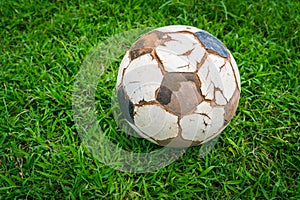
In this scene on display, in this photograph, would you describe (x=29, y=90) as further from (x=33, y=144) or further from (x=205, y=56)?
(x=205, y=56)

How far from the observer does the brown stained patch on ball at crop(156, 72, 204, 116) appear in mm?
1854

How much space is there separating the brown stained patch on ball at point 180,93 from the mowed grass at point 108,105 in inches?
17.3

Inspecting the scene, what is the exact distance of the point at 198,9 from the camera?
2.97 meters

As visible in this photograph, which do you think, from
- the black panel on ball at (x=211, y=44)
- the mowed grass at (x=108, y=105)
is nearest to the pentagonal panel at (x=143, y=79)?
the black panel on ball at (x=211, y=44)

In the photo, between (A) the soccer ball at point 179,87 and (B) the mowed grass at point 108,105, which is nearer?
(A) the soccer ball at point 179,87

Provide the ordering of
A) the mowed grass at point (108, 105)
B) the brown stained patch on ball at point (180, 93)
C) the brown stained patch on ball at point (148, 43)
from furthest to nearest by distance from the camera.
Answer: the mowed grass at point (108, 105) < the brown stained patch on ball at point (148, 43) < the brown stained patch on ball at point (180, 93)

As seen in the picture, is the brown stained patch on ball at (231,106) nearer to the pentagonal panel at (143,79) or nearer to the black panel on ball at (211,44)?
the black panel on ball at (211,44)

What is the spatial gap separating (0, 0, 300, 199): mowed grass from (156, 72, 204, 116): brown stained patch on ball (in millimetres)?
440

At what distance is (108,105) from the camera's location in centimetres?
243

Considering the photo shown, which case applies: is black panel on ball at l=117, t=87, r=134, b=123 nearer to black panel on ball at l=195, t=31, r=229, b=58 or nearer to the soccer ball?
the soccer ball

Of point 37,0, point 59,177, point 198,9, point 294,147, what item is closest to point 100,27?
point 37,0

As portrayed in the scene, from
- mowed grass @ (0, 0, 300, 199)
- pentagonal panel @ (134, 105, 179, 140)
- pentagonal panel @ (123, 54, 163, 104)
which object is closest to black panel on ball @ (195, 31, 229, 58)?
pentagonal panel @ (123, 54, 163, 104)

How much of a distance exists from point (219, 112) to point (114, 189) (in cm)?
69

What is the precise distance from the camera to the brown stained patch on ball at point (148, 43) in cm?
196
